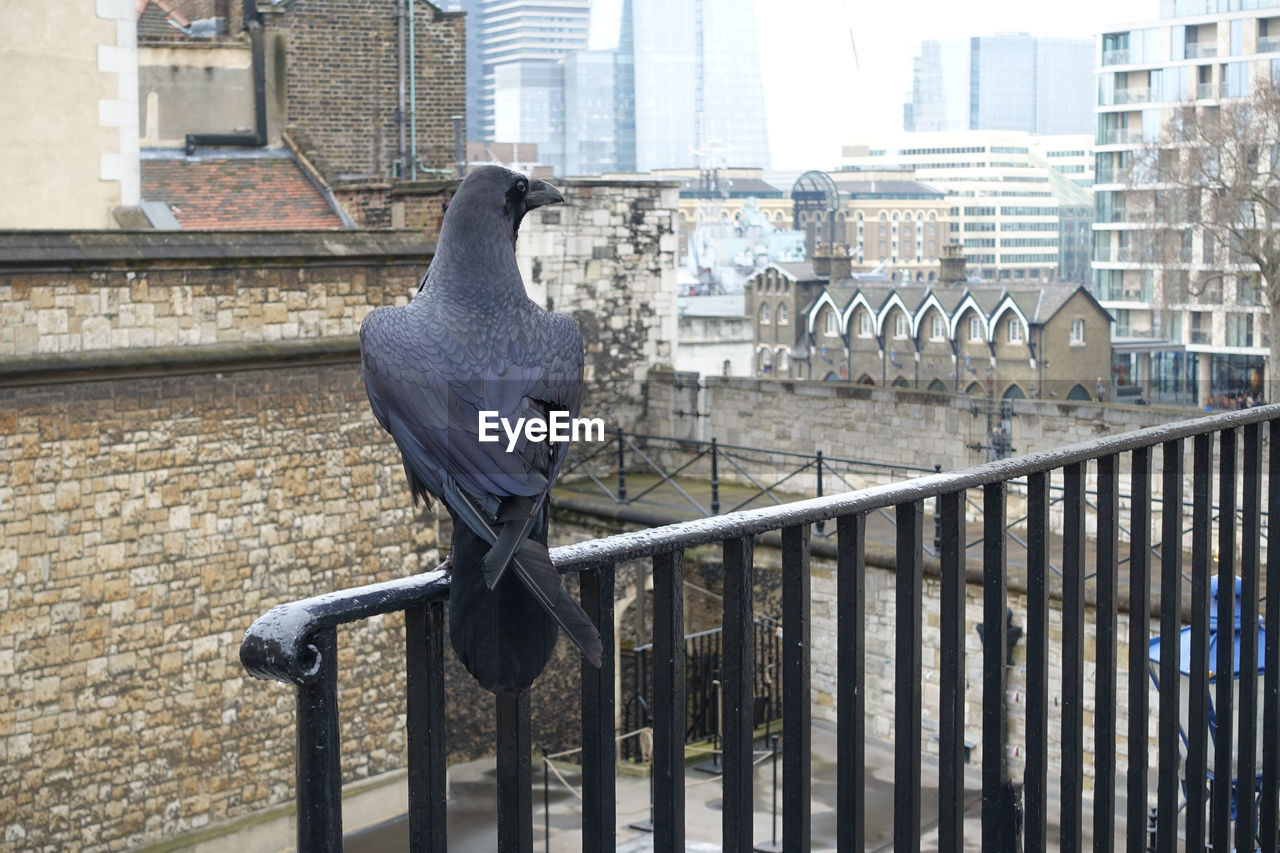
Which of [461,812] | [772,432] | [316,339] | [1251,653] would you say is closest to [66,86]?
[316,339]

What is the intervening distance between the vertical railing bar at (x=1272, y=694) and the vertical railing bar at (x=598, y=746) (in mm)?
1692

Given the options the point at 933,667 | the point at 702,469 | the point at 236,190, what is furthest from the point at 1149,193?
the point at 933,667

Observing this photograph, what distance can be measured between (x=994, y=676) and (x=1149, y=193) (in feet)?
141

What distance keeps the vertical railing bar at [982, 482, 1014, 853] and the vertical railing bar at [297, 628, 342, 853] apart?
3.59 feet

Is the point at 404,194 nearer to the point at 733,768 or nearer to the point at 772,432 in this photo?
the point at 772,432

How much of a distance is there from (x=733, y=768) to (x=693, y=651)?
14876 millimetres

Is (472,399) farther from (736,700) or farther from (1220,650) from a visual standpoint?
A: (1220,650)

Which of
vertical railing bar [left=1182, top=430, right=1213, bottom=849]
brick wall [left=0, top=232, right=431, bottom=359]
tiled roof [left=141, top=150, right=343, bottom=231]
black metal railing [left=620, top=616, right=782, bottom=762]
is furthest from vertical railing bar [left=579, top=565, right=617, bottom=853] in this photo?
tiled roof [left=141, top=150, right=343, bottom=231]

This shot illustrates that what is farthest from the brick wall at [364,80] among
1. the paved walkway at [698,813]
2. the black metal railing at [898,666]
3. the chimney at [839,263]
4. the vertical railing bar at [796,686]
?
the chimney at [839,263]

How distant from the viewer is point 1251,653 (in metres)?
2.82

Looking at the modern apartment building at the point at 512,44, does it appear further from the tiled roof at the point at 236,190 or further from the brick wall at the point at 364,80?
the tiled roof at the point at 236,190

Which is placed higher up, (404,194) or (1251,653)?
(404,194)

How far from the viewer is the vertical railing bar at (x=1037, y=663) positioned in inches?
86.7

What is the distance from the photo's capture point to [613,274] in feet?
72.0
